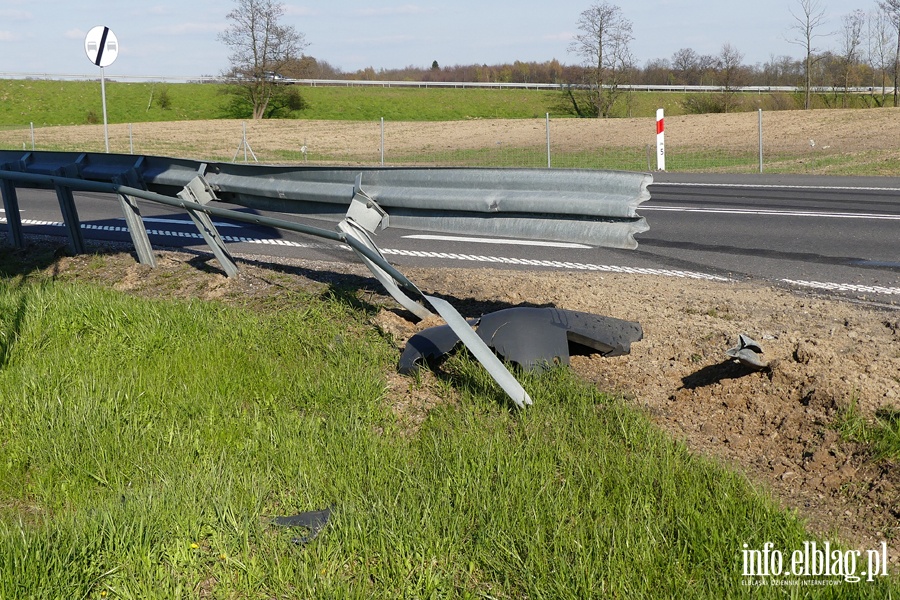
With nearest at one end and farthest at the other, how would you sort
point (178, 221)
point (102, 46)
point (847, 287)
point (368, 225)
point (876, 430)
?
point (876, 430) → point (368, 225) → point (847, 287) → point (178, 221) → point (102, 46)

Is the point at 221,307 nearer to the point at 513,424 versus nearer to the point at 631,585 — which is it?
the point at 513,424

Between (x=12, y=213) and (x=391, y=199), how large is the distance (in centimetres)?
486

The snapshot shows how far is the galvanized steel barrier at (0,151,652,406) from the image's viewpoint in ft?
13.5

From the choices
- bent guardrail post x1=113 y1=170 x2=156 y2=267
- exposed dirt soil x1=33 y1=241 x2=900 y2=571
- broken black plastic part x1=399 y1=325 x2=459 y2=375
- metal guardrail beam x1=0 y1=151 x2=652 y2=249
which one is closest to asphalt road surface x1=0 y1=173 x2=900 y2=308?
exposed dirt soil x1=33 y1=241 x2=900 y2=571

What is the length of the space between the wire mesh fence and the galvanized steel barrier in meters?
15.1

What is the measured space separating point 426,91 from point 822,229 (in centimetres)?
7534

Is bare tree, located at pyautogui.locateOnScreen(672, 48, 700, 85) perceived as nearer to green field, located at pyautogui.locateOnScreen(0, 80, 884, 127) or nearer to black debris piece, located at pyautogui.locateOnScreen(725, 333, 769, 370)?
green field, located at pyautogui.locateOnScreen(0, 80, 884, 127)

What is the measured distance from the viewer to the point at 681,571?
98.3 inches

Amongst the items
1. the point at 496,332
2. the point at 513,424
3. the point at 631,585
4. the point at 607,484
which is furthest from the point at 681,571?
the point at 496,332

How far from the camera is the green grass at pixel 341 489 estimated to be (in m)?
2.58

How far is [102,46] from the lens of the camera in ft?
57.2

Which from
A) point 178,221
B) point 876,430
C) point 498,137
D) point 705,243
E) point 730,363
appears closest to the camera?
point 876,430

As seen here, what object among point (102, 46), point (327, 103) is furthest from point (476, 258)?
point (327, 103)

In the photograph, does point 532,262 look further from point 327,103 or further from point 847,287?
point 327,103
